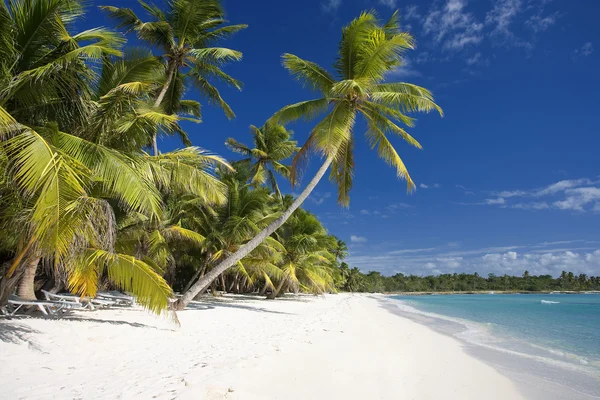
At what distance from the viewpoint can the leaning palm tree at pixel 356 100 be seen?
32.0ft

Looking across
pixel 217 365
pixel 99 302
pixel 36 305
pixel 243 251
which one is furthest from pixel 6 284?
pixel 243 251

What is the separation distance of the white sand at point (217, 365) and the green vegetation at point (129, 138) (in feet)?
2.90

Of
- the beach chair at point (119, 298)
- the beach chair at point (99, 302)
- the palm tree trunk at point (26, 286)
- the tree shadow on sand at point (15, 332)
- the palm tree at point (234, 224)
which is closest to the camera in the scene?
the tree shadow on sand at point (15, 332)

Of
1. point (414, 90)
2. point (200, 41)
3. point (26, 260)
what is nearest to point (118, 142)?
point (26, 260)

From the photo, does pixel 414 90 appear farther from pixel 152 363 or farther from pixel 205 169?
pixel 152 363

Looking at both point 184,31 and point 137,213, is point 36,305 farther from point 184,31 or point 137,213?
point 184,31

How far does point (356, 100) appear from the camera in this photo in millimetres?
10633

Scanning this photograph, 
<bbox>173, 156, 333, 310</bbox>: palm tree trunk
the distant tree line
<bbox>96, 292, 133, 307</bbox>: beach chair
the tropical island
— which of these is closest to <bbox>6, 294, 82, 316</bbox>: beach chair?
the tropical island

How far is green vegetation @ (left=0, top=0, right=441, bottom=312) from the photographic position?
455 centimetres

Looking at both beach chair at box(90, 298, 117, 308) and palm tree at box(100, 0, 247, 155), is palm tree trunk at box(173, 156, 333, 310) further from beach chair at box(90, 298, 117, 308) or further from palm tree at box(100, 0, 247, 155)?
palm tree at box(100, 0, 247, 155)

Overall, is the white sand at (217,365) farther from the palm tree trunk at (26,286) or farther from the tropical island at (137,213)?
the palm tree trunk at (26,286)

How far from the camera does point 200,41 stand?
37.0 feet

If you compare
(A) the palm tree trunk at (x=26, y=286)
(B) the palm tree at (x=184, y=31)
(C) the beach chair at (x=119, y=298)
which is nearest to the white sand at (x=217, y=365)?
(A) the palm tree trunk at (x=26, y=286)

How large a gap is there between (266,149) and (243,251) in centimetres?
1463
